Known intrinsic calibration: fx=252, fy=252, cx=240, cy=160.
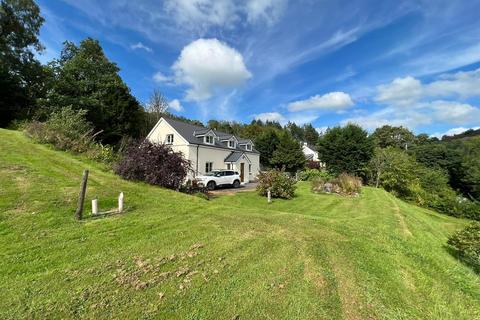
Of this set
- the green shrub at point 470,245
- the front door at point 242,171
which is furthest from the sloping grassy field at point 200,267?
the front door at point 242,171

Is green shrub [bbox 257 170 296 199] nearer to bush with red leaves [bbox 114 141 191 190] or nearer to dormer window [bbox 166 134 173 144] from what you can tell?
bush with red leaves [bbox 114 141 191 190]

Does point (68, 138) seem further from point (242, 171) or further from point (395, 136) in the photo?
point (395, 136)

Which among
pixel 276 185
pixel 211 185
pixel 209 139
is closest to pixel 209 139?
pixel 209 139

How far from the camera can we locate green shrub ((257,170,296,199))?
1709 cm

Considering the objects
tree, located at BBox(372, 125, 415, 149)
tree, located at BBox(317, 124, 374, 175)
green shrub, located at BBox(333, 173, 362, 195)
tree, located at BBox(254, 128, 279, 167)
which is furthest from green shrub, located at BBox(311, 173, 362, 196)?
tree, located at BBox(372, 125, 415, 149)

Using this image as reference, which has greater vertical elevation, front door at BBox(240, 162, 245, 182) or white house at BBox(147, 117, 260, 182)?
white house at BBox(147, 117, 260, 182)

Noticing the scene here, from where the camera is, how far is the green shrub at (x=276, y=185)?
17094mm

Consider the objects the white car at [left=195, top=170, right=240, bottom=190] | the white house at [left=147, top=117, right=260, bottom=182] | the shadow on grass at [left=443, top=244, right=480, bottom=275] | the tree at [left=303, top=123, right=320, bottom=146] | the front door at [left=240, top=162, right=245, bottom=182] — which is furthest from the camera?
the tree at [left=303, top=123, right=320, bottom=146]

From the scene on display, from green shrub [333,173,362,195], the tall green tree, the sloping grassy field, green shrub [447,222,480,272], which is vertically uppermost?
the tall green tree

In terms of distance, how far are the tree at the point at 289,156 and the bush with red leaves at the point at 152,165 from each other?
27.4 metres

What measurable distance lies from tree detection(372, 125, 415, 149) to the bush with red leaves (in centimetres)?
6948

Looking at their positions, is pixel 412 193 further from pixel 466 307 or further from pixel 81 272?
pixel 81 272

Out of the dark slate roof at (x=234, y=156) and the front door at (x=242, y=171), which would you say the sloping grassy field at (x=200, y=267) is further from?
the front door at (x=242, y=171)

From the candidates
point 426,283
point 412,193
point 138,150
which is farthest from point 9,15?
point 412,193
